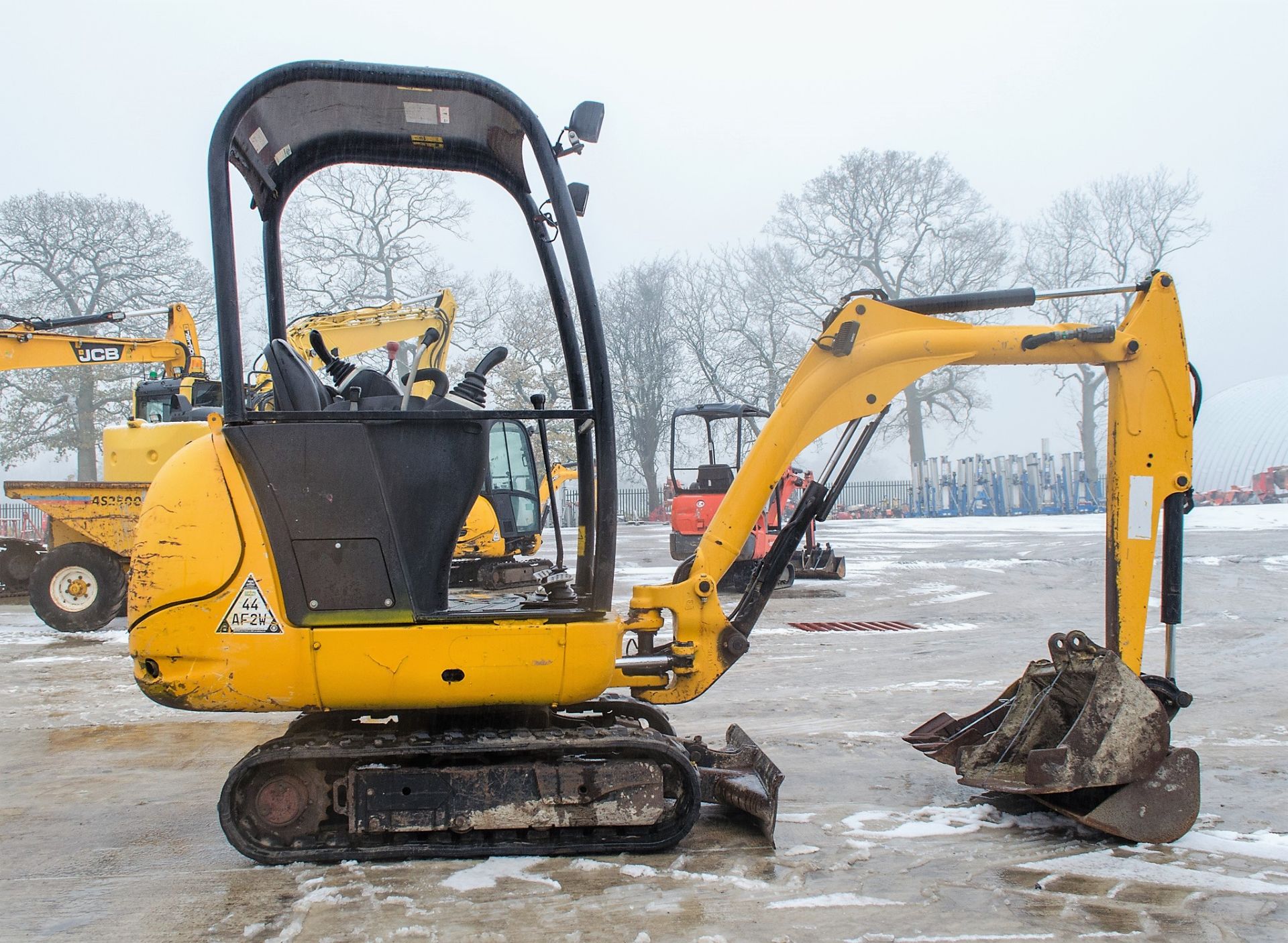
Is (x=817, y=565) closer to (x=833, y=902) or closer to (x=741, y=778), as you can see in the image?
(x=741, y=778)

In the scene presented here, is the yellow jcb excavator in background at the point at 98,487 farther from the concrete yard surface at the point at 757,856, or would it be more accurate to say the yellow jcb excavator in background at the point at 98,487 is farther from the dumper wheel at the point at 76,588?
the concrete yard surface at the point at 757,856

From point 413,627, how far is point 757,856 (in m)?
1.45

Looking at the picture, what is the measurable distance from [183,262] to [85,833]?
28906 mm

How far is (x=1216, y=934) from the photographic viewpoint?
2914 mm

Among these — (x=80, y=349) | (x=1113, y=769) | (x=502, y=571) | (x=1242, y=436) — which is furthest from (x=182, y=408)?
(x=1242, y=436)

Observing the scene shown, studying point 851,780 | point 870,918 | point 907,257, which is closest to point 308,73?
point 870,918

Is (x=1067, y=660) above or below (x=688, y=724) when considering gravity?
above

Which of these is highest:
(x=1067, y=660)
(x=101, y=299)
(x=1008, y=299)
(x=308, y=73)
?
(x=101, y=299)

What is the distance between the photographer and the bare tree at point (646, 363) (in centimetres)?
3706

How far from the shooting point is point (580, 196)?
3717mm

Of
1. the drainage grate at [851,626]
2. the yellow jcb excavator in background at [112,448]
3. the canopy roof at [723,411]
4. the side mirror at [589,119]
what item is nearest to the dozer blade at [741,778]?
the side mirror at [589,119]

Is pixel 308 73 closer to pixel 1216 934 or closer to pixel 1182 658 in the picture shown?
pixel 1216 934

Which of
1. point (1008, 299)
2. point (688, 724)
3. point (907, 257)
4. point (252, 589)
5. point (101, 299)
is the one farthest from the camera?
point (907, 257)

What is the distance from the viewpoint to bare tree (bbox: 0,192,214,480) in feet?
92.0
